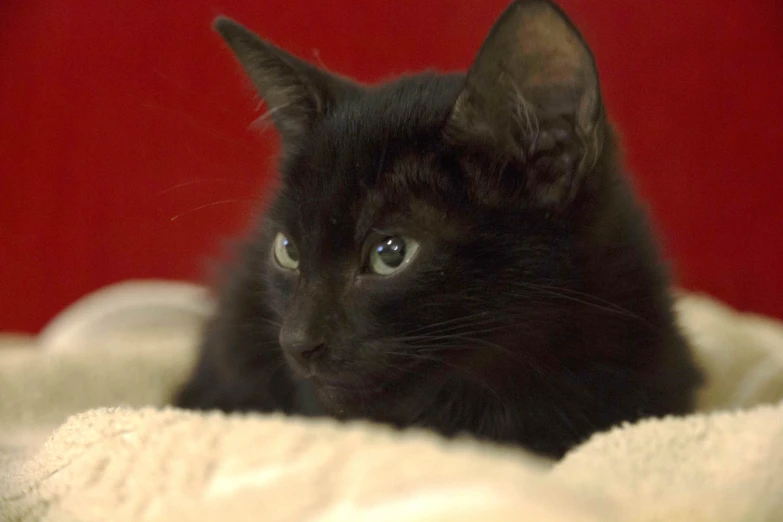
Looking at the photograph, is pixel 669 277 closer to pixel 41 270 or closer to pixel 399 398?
pixel 399 398

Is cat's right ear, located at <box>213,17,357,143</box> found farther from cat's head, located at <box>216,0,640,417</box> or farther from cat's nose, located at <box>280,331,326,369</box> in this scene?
cat's nose, located at <box>280,331,326,369</box>

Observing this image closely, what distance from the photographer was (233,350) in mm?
1233

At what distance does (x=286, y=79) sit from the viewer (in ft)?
3.47

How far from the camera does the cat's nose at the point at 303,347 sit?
0.85 m

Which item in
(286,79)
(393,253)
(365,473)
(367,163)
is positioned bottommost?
(365,473)

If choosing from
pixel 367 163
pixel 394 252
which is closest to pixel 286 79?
pixel 367 163

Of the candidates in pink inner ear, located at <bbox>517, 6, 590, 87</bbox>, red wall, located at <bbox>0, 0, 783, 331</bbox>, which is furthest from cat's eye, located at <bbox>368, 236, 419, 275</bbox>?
red wall, located at <bbox>0, 0, 783, 331</bbox>

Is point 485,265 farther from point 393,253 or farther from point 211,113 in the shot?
point 211,113

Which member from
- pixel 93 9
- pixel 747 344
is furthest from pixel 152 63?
pixel 747 344

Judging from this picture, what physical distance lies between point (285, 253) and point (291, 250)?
0.08ft

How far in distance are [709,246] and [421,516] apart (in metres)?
1.83

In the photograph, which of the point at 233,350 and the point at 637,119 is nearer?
the point at 233,350

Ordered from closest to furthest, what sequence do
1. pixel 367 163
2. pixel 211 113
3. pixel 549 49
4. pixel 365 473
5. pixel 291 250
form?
pixel 365 473 < pixel 549 49 < pixel 367 163 < pixel 291 250 < pixel 211 113

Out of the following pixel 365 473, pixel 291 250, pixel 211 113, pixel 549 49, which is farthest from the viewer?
pixel 211 113
